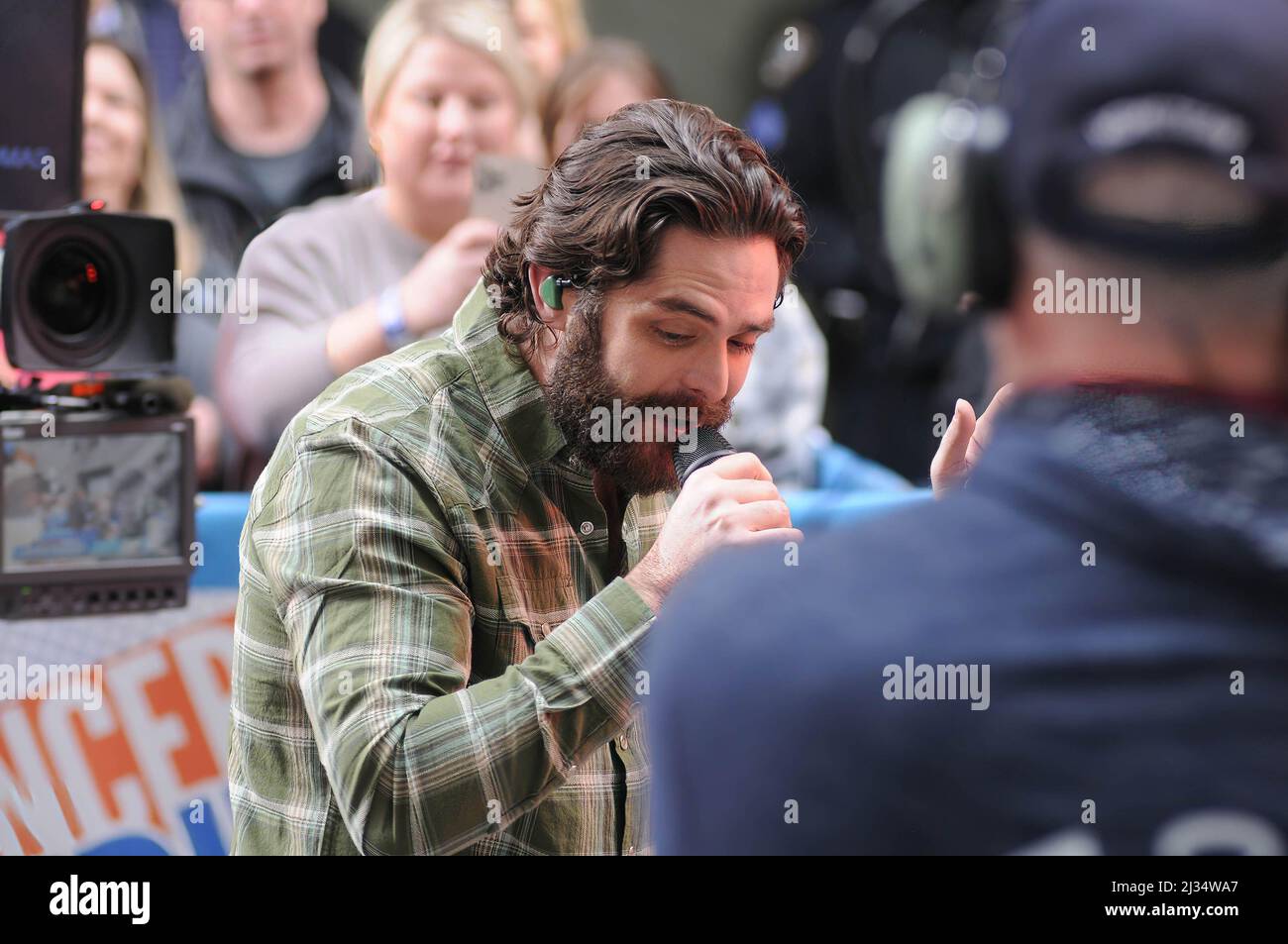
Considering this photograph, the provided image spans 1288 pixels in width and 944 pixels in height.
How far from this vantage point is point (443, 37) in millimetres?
2785

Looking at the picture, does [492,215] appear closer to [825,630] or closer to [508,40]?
[508,40]

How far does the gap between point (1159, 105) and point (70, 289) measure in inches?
68.8

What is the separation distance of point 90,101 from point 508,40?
0.90 meters

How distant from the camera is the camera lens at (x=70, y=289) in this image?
2113 mm

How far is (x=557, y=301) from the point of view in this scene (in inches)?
69.5

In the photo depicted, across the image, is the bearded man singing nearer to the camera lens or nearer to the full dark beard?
the full dark beard

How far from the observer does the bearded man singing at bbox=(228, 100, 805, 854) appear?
1.44 meters

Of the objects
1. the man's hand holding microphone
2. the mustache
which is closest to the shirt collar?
the mustache

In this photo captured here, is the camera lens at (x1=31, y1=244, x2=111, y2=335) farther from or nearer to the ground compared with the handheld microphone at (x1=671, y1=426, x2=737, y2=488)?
farther from the ground

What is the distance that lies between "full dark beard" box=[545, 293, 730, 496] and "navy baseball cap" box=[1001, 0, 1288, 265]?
0.92 meters

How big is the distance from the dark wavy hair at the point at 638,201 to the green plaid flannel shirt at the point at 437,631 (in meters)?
0.10

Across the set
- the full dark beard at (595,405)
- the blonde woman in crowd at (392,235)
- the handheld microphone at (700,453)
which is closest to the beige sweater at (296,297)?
the blonde woman in crowd at (392,235)

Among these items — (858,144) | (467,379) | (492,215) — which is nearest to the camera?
(467,379)
